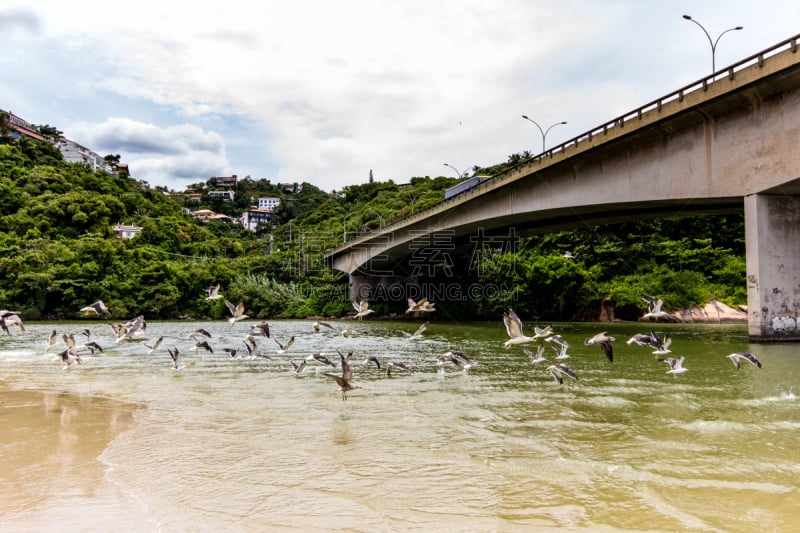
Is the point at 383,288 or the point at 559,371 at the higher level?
the point at 383,288

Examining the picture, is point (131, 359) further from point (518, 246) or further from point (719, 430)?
point (518, 246)

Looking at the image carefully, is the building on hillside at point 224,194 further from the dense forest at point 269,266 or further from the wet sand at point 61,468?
the wet sand at point 61,468

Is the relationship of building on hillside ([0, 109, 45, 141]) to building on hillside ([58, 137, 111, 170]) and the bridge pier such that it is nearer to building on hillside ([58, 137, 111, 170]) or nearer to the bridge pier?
building on hillside ([58, 137, 111, 170])

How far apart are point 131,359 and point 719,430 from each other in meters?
19.0

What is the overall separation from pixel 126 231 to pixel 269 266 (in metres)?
23.1

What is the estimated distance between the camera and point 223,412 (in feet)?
37.2

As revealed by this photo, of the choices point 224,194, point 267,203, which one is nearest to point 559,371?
point 267,203

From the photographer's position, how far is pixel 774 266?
21.8 meters

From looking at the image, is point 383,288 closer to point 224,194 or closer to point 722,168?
point 722,168

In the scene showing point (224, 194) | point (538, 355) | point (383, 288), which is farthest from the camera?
point (224, 194)

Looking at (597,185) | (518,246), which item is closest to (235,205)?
(518,246)

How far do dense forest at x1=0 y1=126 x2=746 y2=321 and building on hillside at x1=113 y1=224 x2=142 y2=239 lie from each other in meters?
1.35

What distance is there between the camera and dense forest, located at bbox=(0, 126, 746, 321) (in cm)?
4522

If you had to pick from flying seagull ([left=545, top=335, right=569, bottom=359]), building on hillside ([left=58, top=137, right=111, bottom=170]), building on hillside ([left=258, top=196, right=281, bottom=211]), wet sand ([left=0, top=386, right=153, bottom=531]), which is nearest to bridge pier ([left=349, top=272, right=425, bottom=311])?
flying seagull ([left=545, top=335, right=569, bottom=359])
